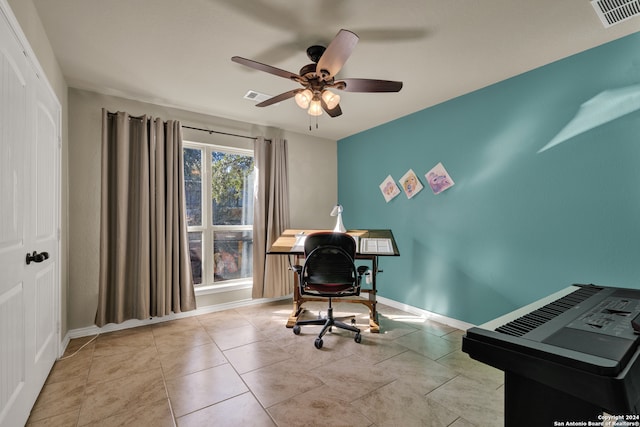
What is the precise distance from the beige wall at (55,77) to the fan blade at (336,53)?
158 centimetres

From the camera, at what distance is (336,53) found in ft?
5.57

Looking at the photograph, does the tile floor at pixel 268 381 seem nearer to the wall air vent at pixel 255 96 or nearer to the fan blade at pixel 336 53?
the fan blade at pixel 336 53

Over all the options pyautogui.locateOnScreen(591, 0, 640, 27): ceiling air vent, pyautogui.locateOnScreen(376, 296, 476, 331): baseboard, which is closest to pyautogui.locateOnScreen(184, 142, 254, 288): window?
pyautogui.locateOnScreen(376, 296, 476, 331): baseboard

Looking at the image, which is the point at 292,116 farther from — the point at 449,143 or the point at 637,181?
the point at 637,181

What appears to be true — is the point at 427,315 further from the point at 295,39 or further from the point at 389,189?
the point at 295,39

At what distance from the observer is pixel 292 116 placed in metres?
3.62

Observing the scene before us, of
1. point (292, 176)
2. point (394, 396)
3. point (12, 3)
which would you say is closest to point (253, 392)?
point (394, 396)

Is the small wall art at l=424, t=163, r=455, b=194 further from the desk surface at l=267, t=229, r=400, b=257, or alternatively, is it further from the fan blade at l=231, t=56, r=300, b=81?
the fan blade at l=231, t=56, r=300, b=81

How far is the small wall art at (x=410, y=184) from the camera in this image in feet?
11.4

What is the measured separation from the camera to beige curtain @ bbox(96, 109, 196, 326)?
115 inches

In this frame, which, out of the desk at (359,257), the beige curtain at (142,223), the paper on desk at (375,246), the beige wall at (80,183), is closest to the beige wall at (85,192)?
the beige wall at (80,183)

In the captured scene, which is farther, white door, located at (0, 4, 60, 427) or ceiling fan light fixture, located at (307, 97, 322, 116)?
ceiling fan light fixture, located at (307, 97, 322, 116)

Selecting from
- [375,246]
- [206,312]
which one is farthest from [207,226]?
[375,246]

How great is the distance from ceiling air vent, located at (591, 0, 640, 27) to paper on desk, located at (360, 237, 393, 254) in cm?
226
